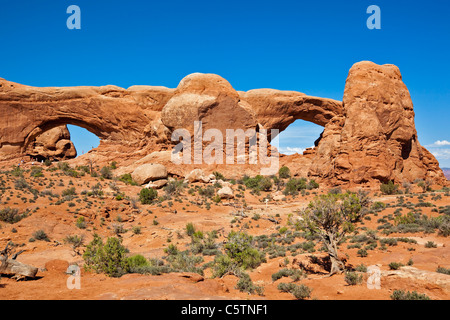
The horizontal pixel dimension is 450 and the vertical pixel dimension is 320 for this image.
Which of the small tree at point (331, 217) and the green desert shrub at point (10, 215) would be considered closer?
the small tree at point (331, 217)

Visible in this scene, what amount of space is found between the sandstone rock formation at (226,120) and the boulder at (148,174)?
2448 millimetres

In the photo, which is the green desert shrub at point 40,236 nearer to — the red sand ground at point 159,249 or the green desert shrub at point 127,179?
the red sand ground at point 159,249

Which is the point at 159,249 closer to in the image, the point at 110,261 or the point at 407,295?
the point at 110,261

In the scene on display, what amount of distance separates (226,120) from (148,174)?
402 inches

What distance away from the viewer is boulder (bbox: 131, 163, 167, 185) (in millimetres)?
29078

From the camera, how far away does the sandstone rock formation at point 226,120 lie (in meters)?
27.7

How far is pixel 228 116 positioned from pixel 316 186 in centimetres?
1166

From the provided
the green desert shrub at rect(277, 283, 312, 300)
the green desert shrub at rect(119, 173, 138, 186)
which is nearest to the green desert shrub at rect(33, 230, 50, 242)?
the green desert shrub at rect(119, 173, 138, 186)

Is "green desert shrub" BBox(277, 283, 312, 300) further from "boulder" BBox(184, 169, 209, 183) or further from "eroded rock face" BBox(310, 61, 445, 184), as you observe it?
"boulder" BBox(184, 169, 209, 183)

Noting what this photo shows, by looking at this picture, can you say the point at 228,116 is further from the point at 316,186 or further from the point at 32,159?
the point at 32,159

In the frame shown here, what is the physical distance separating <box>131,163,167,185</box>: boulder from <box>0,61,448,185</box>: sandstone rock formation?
2448 millimetres

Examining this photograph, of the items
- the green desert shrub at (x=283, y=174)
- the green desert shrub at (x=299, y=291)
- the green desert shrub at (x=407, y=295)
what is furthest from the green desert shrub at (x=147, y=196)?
the green desert shrub at (x=407, y=295)

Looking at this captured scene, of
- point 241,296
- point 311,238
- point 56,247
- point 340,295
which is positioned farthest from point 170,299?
point 56,247
